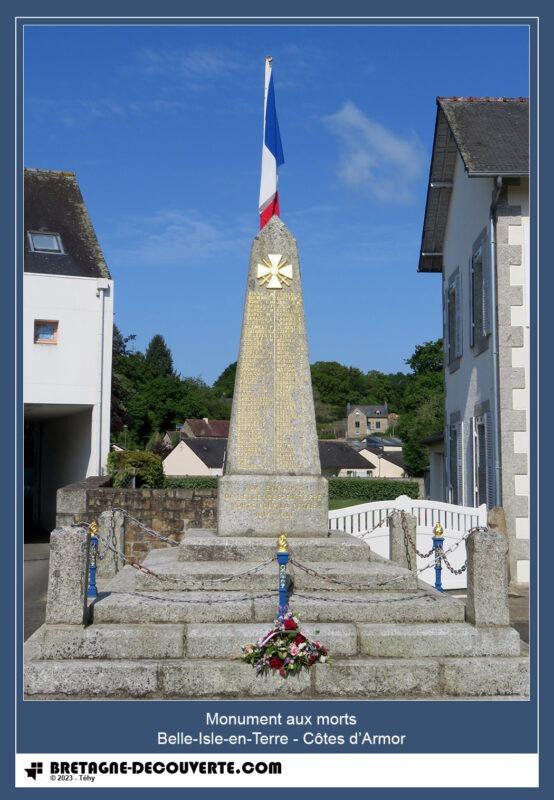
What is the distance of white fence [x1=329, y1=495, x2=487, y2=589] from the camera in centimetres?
1198

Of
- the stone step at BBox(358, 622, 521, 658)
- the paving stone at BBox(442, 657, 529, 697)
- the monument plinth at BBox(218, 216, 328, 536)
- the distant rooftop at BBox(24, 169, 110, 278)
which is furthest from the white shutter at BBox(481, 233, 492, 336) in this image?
the distant rooftop at BBox(24, 169, 110, 278)

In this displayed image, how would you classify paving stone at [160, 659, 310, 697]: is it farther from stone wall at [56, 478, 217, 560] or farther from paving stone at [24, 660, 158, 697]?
stone wall at [56, 478, 217, 560]

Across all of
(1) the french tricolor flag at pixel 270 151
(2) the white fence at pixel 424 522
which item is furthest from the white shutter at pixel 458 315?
(1) the french tricolor flag at pixel 270 151

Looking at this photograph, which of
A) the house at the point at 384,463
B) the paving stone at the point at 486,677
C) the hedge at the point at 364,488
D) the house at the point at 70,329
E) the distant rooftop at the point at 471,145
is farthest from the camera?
the house at the point at 384,463

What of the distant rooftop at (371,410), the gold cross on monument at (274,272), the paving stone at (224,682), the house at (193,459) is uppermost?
the gold cross on monument at (274,272)

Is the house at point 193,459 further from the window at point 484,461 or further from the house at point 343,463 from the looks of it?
the window at point 484,461

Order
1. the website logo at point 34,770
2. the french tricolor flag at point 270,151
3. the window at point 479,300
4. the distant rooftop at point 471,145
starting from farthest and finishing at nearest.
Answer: the window at point 479,300 < the distant rooftop at point 471,145 < the french tricolor flag at point 270,151 < the website logo at point 34,770

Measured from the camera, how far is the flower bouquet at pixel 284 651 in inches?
235

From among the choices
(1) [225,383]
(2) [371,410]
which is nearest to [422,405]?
(1) [225,383]

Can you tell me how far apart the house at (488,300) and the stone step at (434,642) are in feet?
16.1

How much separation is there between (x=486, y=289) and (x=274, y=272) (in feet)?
17.8

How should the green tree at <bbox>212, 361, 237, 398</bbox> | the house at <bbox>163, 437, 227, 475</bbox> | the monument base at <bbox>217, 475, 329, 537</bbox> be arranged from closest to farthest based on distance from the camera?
the monument base at <bbox>217, 475, 329, 537</bbox>, the house at <bbox>163, 437, 227, 475</bbox>, the green tree at <bbox>212, 361, 237, 398</bbox>

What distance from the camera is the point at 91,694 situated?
19.5ft

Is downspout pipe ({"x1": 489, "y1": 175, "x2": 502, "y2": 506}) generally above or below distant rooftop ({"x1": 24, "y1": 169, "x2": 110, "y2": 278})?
below
